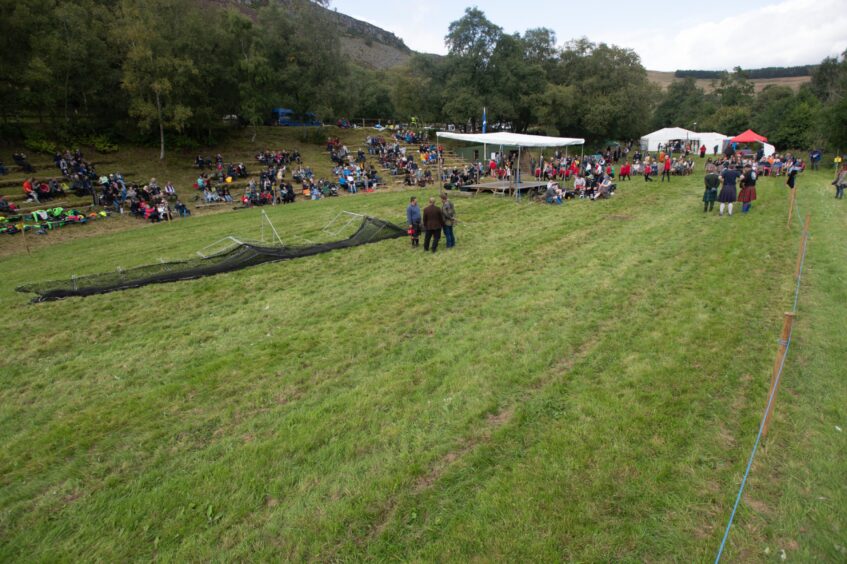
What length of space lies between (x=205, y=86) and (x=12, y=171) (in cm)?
1155

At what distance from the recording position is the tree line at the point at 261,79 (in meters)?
22.3

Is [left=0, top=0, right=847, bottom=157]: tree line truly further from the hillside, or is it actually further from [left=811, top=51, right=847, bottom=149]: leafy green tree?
the hillside

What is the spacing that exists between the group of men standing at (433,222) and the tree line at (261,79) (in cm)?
1897

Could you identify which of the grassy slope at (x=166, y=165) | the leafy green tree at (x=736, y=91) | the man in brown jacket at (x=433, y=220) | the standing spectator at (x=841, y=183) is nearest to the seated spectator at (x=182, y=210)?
the grassy slope at (x=166, y=165)

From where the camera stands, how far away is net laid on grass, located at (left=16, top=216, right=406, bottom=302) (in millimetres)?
8836

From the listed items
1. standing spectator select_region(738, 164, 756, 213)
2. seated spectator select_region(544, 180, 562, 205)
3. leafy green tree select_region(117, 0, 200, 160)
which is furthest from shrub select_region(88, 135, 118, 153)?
standing spectator select_region(738, 164, 756, 213)

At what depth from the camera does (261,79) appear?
29.2 metres

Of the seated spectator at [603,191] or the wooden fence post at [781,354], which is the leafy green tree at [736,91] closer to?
the seated spectator at [603,191]

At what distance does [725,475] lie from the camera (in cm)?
368

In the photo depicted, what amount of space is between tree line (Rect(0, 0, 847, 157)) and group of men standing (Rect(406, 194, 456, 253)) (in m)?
19.0

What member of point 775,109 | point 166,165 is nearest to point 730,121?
point 775,109

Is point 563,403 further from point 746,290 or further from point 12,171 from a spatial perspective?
point 12,171

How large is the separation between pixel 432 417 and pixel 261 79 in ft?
102

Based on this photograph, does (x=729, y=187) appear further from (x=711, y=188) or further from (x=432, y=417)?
(x=432, y=417)
